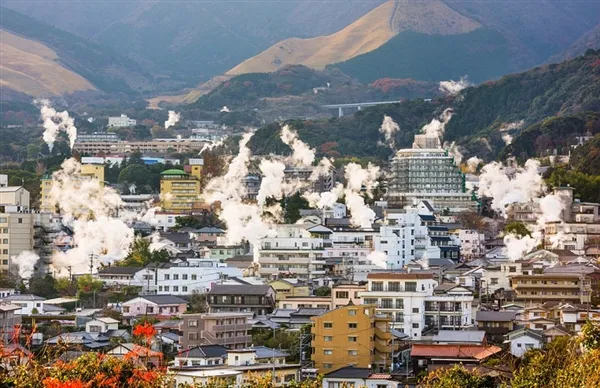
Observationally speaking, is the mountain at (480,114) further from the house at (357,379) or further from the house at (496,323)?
the house at (357,379)

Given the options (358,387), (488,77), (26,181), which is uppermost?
(488,77)

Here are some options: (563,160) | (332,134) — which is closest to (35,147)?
(332,134)

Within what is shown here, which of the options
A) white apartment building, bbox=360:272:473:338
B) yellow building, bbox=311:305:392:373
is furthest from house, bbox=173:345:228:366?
white apartment building, bbox=360:272:473:338

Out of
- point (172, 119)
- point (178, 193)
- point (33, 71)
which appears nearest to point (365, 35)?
point (33, 71)

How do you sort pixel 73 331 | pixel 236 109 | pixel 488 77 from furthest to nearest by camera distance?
pixel 488 77, pixel 236 109, pixel 73 331

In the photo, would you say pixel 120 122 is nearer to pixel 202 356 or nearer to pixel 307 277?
pixel 307 277

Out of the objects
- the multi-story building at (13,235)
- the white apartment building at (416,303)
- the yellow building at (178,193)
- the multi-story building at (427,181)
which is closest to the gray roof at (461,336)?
the white apartment building at (416,303)

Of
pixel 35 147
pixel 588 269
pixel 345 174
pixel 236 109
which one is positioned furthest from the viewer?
pixel 236 109

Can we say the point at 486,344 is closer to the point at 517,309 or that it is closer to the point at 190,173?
the point at 517,309

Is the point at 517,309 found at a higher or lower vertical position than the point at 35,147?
lower
